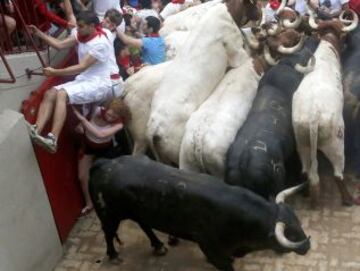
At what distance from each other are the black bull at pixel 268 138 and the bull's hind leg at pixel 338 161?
1.41ft

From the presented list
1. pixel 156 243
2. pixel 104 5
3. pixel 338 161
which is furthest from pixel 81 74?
pixel 338 161

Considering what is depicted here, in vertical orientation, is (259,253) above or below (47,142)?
below

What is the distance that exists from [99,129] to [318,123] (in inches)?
105

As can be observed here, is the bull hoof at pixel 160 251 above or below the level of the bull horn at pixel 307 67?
below

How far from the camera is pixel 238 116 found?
7.46 metres

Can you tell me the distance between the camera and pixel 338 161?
24.5 feet

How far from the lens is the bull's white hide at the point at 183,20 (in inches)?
412

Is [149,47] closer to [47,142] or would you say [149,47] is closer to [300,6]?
[47,142]

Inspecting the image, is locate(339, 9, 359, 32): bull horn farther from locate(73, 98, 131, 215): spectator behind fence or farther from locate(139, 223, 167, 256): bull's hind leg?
locate(139, 223, 167, 256): bull's hind leg

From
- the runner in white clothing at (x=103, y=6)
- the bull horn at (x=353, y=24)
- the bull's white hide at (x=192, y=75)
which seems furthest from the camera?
the runner in white clothing at (x=103, y=6)

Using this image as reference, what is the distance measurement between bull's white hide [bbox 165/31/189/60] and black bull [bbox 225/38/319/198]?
1793mm

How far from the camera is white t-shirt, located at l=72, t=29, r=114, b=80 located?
753 centimetres

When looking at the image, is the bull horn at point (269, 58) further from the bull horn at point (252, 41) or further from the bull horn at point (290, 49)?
the bull horn at point (252, 41)

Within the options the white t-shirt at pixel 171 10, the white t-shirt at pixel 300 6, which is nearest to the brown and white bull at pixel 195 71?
the white t-shirt at pixel 300 6
